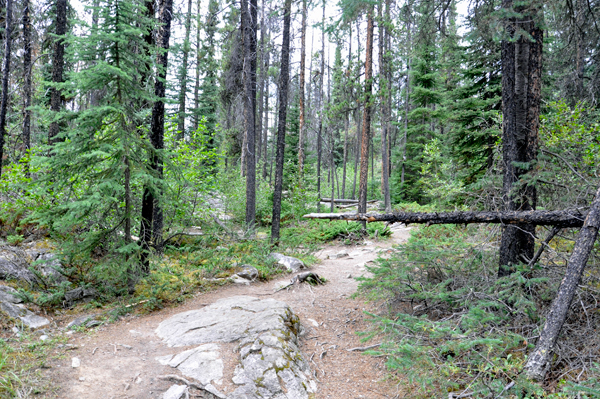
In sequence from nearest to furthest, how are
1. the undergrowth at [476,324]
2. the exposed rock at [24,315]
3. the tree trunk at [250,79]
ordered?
1. the undergrowth at [476,324]
2. the exposed rock at [24,315]
3. the tree trunk at [250,79]

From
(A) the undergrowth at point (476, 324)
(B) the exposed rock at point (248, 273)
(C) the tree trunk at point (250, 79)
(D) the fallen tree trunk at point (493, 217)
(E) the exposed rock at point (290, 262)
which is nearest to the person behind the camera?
(A) the undergrowth at point (476, 324)

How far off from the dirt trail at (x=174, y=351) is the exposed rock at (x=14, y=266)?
235 cm

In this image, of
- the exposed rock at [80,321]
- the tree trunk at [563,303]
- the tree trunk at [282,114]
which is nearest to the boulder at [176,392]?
the exposed rock at [80,321]

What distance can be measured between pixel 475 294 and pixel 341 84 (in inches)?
472

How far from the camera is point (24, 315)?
17.2 feet

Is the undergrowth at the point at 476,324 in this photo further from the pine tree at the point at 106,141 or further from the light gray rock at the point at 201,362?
the pine tree at the point at 106,141

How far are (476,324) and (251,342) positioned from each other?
2927 mm

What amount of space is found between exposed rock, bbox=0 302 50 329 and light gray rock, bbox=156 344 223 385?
2.46 meters

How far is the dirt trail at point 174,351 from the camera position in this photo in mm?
3756

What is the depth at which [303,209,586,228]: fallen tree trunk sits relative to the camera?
12.7 feet

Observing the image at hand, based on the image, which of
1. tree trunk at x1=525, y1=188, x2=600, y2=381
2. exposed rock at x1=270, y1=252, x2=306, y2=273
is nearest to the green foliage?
tree trunk at x1=525, y1=188, x2=600, y2=381

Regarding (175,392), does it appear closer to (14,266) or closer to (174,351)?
(174,351)

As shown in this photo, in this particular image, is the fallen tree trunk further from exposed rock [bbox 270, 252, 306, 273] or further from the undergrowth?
exposed rock [bbox 270, 252, 306, 273]

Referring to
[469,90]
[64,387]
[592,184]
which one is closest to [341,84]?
[469,90]
